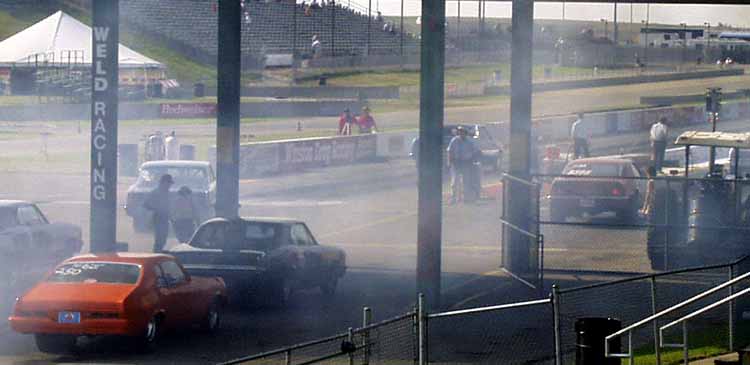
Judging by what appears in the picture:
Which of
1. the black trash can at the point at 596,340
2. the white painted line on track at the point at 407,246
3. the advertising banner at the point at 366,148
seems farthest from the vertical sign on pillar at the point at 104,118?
the advertising banner at the point at 366,148

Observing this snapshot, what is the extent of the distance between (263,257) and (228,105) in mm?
3958

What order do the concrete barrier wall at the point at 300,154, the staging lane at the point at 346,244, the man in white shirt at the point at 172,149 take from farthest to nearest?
the concrete barrier wall at the point at 300,154, the man in white shirt at the point at 172,149, the staging lane at the point at 346,244

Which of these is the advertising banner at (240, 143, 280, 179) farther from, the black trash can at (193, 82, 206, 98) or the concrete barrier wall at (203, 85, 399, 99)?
the concrete barrier wall at (203, 85, 399, 99)

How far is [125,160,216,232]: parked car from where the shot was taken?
2830 centimetres

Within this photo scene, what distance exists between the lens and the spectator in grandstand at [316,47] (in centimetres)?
7980

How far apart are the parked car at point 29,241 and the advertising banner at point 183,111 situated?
42026mm

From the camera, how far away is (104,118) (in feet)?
62.7

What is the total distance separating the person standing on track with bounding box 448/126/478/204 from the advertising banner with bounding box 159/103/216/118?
30736mm

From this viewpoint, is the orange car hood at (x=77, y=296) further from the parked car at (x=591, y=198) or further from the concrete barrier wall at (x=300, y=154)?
the concrete barrier wall at (x=300, y=154)

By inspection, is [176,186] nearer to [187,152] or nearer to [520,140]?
[520,140]

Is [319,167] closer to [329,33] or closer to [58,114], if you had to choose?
[58,114]

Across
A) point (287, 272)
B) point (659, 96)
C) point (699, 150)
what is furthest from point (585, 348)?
point (659, 96)

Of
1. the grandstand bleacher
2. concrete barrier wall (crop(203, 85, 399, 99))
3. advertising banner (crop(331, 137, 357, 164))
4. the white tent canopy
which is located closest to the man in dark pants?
advertising banner (crop(331, 137, 357, 164))

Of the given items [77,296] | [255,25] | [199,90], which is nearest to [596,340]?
[77,296]
